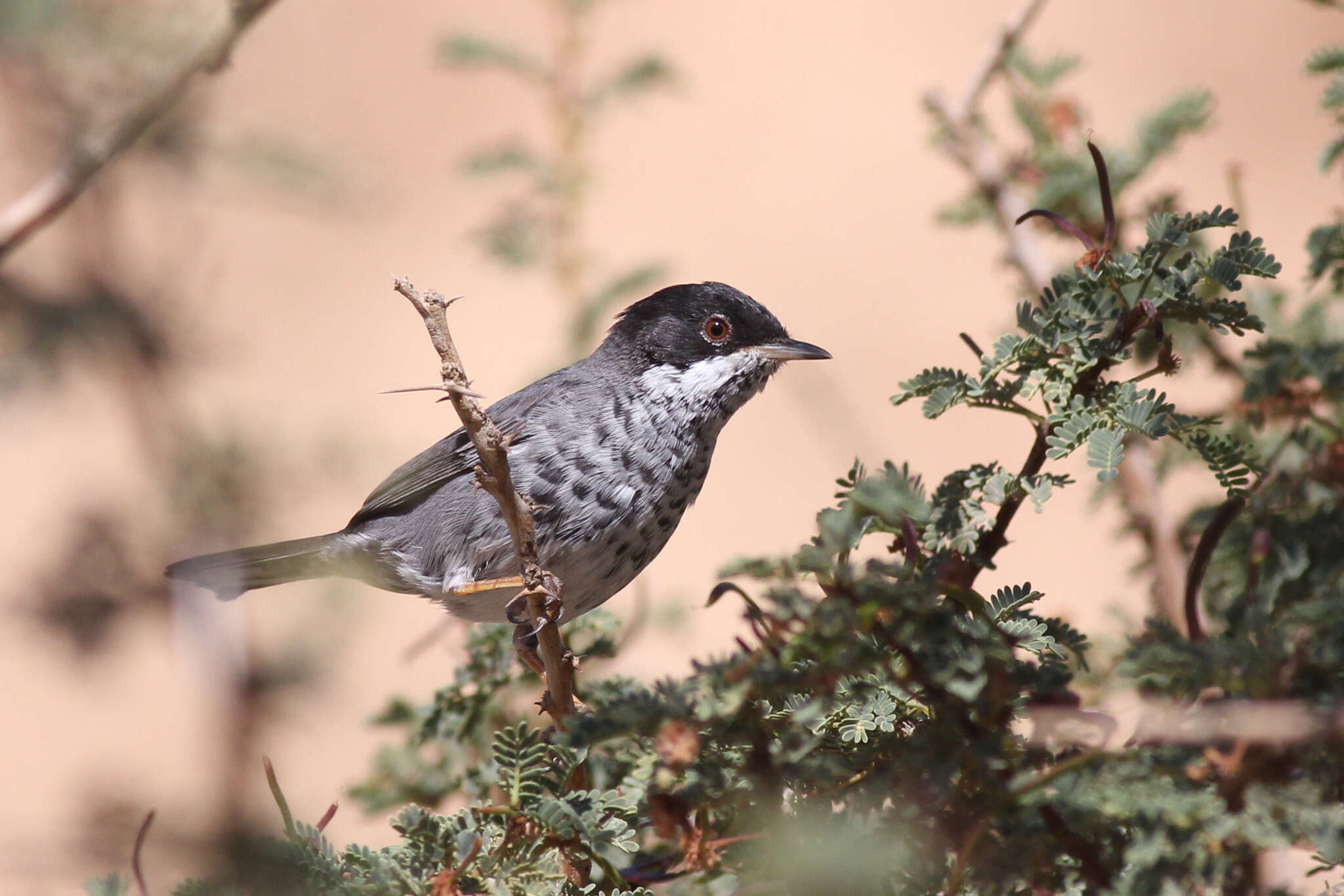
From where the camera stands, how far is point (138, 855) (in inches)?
→ 65.6

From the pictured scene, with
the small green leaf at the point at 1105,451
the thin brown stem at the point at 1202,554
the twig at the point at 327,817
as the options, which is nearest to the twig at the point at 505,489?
the twig at the point at 327,817

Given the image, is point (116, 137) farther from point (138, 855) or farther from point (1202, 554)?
point (1202, 554)

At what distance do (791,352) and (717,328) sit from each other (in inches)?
11.1

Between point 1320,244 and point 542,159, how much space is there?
130 inches

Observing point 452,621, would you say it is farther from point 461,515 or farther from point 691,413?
point 691,413

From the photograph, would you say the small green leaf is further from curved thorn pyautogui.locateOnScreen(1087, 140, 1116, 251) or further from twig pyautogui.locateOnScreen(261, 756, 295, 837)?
twig pyautogui.locateOnScreen(261, 756, 295, 837)

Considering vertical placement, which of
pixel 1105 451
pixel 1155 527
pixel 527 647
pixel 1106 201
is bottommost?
pixel 1105 451

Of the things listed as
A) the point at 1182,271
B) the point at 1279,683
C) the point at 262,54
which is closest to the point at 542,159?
the point at 262,54

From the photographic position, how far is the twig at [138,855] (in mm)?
1649

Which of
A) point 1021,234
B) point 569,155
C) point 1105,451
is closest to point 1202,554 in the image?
point 1105,451

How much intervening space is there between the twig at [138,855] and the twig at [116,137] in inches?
38.0

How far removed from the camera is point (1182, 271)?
1.96 metres

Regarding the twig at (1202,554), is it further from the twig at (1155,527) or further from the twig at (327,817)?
the twig at (327,817)

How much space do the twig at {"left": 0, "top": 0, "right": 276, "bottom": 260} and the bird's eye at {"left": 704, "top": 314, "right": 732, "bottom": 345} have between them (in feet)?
6.55
